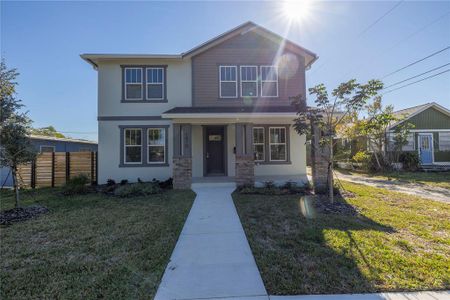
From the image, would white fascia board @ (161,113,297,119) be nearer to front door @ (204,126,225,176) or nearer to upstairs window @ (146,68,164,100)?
front door @ (204,126,225,176)

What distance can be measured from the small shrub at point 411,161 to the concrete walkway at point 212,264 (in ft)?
55.6

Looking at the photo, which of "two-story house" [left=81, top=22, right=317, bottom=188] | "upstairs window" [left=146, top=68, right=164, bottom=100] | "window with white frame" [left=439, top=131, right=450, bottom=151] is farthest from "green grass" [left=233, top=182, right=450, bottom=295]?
"window with white frame" [left=439, top=131, right=450, bottom=151]

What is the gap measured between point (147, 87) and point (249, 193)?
7427 mm

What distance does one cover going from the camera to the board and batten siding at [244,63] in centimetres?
1209

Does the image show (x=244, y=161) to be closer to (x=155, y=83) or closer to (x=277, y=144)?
(x=277, y=144)

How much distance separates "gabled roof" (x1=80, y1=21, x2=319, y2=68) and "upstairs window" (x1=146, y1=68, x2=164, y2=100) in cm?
71

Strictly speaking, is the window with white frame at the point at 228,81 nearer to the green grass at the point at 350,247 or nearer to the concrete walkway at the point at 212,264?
the green grass at the point at 350,247

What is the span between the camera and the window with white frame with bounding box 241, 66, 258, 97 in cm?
1225

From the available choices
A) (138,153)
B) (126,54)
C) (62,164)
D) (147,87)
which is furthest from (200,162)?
(62,164)

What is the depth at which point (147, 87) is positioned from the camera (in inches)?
472

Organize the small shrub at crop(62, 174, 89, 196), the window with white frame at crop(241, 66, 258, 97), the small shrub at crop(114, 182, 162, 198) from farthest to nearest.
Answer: the window with white frame at crop(241, 66, 258, 97), the small shrub at crop(62, 174, 89, 196), the small shrub at crop(114, 182, 162, 198)

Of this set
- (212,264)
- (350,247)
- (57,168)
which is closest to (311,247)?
(350,247)

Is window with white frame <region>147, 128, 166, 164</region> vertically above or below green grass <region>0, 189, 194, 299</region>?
above

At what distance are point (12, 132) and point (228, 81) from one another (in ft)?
28.9
